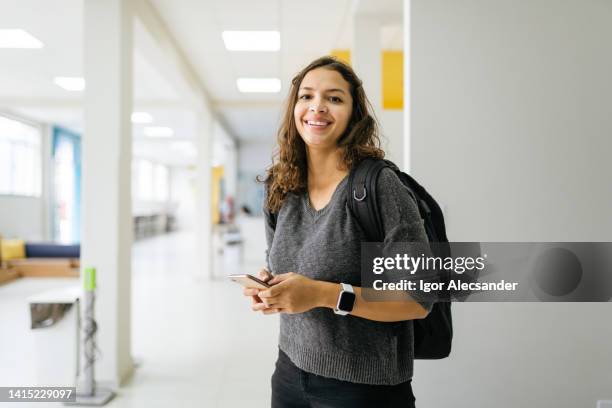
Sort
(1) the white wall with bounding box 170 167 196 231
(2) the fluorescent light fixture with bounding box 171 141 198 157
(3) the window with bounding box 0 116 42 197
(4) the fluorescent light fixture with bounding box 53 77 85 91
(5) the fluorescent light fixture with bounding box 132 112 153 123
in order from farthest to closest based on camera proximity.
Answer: (1) the white wall with bounding box 170 167 196 231, (2) the fluorescent light fixture with bounding box 171 141 198 157, (5) the fluorescent light fixture with bounding box 132 112 153 123, (3) the window with bounding box 0 116 42 197, (4) the fluorescent light fixture with bounding box 53 77 85 91

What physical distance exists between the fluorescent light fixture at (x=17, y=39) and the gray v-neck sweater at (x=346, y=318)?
5742 millimetres

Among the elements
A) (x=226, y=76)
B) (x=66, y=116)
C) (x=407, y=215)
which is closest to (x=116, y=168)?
(x=407, y=215)

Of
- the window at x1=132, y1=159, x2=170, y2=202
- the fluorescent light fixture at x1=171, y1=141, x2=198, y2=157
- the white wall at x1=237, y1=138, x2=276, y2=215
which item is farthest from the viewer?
the window at x1=132, y1=159, x2=170, y2=202

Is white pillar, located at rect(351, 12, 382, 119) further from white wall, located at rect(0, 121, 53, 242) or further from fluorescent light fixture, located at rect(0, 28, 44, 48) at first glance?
white wall, located at rect(0, 121, 53, 242)

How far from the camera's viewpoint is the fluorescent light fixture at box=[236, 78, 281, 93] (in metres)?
7.26

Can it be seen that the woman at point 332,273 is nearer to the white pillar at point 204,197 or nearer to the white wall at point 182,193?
the white pillar at point 204,197

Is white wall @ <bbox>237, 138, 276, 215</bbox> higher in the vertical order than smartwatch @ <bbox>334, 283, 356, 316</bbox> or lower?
higher

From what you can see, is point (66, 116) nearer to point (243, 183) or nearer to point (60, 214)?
point (60, 214)

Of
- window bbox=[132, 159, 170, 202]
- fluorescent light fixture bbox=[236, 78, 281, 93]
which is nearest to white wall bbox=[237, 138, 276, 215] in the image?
window bbox=[132, 159, 170, 202]

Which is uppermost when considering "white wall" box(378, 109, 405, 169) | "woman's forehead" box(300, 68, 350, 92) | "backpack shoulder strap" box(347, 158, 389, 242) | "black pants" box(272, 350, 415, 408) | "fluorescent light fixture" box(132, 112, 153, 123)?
"fluorescent light fixture" box(132, 112, 153, 123)

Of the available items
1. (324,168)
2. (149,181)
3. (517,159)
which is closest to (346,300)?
(324,168)

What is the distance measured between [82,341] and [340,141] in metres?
3.01

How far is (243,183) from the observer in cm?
1537

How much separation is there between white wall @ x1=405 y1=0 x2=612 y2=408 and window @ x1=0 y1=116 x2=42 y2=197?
33.6ft
